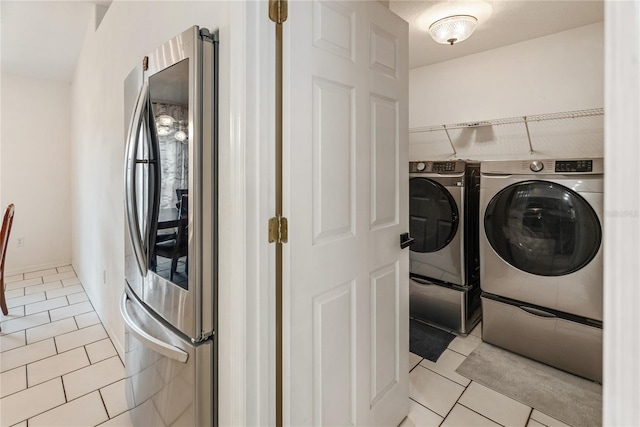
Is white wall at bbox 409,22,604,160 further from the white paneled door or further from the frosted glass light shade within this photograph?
the white paneled door

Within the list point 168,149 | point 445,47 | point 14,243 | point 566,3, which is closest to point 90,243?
point 14,243

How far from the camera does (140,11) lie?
1716 mm

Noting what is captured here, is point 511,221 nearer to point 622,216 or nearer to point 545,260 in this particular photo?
point 545,260

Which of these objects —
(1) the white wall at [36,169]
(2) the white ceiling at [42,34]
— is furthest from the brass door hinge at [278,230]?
(1) the white wall at [36,169]

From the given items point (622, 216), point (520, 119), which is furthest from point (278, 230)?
point (520, 119)

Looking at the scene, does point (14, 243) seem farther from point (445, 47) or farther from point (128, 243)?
point (445, 47)

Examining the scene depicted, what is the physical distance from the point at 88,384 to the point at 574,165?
3228mm

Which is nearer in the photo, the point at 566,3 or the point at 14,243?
the point at 566,3

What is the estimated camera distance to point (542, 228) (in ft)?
6.85

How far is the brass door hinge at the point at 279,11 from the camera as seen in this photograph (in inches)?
40.2

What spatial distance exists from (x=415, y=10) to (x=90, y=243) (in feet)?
11.5

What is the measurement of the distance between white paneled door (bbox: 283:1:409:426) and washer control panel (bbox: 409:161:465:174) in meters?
1.12

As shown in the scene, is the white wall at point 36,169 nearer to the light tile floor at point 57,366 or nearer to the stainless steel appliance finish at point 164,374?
the light tile floor at point 57,366

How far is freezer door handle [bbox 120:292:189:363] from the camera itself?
1135 millimetres
